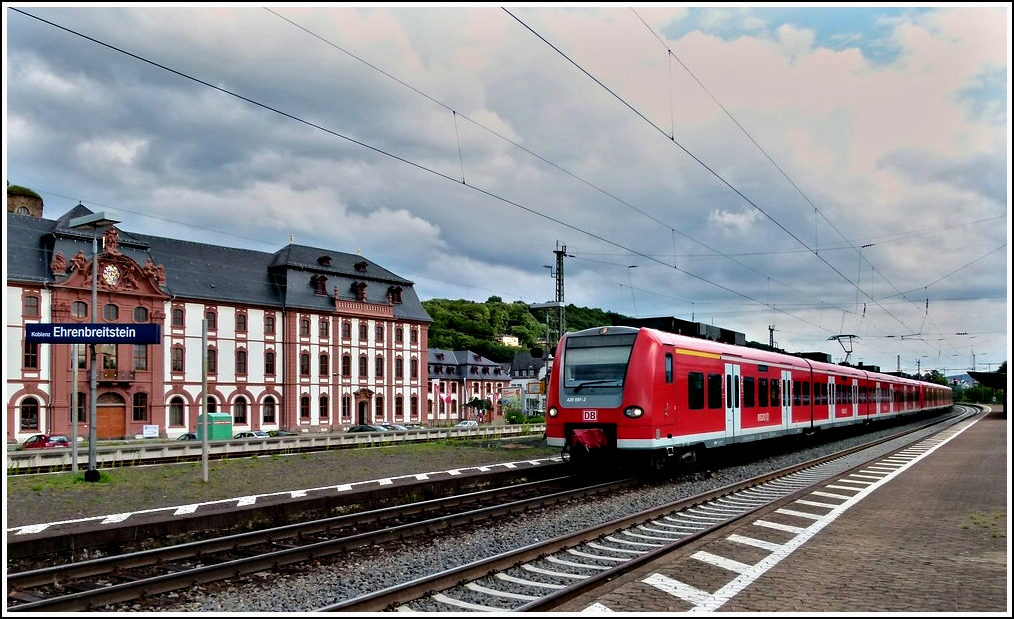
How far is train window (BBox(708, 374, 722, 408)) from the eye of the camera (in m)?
19.9

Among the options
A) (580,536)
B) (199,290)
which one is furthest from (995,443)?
(199,290)

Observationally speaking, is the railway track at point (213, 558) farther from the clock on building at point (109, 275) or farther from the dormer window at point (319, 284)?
the dormer window at point (319, 284)

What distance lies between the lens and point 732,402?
21297 mm

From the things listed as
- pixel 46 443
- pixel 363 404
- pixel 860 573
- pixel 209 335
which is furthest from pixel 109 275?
pixel 860 573

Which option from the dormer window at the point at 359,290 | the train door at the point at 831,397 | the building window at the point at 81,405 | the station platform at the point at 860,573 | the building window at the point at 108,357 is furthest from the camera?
the dormer window at the point at 359,290

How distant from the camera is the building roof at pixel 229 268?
49281mm

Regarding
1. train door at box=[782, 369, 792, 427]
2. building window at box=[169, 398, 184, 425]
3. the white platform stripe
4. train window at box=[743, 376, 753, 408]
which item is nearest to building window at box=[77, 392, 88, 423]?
building window at box=[169, 398, 184, 425]

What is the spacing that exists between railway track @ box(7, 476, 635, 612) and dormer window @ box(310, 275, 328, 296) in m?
52.1

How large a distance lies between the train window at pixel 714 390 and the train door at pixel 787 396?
619cm

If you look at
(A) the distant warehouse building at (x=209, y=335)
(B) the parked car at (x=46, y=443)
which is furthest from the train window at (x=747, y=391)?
(B) the parked car at (x=46, y=443)

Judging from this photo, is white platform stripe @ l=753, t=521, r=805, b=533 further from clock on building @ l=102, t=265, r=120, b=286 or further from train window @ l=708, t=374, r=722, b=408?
clock on building @ l=102, t=265, r=120, b=286

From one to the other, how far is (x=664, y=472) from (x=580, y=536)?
370 inches

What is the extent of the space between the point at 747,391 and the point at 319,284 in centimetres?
4782

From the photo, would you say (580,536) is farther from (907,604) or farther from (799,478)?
(799,478)
